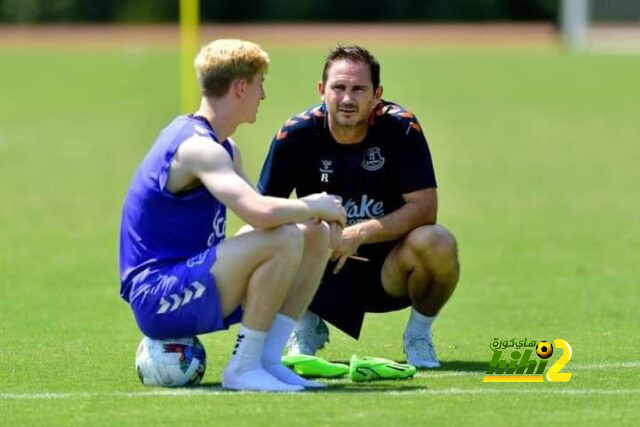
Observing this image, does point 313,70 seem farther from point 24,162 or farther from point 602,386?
point 602,386

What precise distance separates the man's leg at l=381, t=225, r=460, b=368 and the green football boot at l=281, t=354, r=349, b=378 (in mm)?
505

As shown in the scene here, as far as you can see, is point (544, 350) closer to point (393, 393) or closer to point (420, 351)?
point (420, 351)

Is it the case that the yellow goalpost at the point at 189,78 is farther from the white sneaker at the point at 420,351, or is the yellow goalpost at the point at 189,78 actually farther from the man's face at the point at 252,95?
the man's face at the point at 252,95

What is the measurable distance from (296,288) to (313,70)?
3205 cm

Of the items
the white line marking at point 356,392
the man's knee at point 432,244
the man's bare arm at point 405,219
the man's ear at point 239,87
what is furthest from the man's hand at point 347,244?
the man's ear at point 239,87

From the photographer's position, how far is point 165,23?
56.2m

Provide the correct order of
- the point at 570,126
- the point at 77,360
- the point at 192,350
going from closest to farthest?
the point at 192,350
the point at 77,360
the point at 570,126

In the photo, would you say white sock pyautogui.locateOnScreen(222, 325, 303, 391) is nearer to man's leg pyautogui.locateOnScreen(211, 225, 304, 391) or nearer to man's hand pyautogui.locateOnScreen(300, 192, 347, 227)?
man's leg pyautogui.locateOnScreen(211, 225, 304, 391)

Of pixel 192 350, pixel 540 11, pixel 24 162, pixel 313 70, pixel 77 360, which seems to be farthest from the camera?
pixel 540 11

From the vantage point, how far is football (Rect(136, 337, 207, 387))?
768 centimetres

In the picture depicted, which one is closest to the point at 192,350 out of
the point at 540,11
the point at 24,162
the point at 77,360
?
the point at 77,360

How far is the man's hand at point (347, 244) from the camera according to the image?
8.23 metres

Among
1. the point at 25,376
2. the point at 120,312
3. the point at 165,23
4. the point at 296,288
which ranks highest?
the point at 296,288

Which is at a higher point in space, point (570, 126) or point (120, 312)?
point (120, 312)
